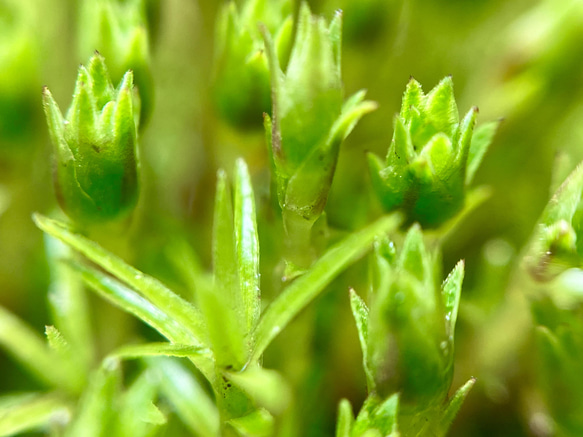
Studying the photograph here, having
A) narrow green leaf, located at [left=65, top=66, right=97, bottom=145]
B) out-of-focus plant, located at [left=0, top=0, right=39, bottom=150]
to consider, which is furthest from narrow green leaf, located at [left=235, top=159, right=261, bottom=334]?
out-of-focus plant, located at [left=0, top=0, right=39, bottom=150]

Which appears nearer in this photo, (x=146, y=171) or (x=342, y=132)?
(x=342, y=132)

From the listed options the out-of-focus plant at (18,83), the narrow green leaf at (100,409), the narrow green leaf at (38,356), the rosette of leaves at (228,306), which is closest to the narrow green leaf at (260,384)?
the rosette of leaves at (228,306)

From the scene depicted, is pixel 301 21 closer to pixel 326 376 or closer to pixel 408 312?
pixel 408 312

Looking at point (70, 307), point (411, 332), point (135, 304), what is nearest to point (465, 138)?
point (411, 332)

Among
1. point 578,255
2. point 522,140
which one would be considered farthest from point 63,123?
point 522,140

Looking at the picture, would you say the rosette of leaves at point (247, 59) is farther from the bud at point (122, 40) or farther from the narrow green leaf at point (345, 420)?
the narrow green leaf at point (345, 420)
